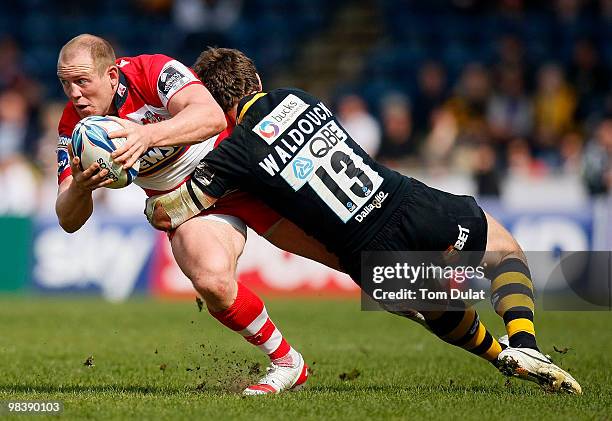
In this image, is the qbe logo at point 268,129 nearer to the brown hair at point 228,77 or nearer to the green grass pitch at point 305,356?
the brown hair at point 228,77

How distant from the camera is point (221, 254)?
627 cm

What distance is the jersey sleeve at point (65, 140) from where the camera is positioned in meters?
6.30

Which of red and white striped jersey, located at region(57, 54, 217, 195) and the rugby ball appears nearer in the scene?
the rugby ball

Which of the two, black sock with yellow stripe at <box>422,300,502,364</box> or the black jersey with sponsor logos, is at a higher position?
the black jersey with sponsor logos

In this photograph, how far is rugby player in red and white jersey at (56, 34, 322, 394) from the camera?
5.92 metres

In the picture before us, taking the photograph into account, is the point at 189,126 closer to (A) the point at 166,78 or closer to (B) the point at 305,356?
(A) the point at 166,78

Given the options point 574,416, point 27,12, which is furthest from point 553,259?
point 27,12

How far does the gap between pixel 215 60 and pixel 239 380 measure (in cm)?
198

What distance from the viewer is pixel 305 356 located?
27.7 ft

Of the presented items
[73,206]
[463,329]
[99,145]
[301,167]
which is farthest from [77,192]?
[463,329]

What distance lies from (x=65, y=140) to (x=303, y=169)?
1.35 metres

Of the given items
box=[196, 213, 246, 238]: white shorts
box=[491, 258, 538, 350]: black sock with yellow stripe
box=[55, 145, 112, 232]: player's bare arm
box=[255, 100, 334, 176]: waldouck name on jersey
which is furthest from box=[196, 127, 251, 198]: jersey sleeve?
box=[491, 258, 538, 350]: black sock with yellow stripe

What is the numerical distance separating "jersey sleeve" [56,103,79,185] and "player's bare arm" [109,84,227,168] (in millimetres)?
543

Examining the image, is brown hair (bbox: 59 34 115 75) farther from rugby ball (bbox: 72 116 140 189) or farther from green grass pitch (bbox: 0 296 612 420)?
green grass pitch (bbox: 0 296 612 420)
